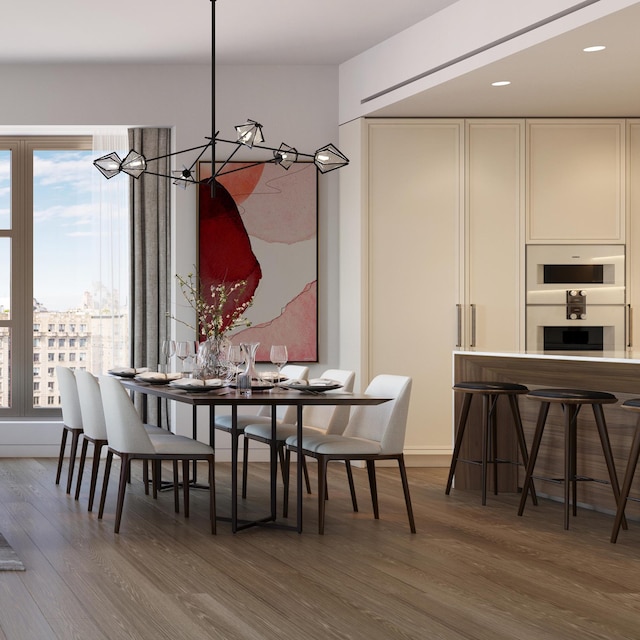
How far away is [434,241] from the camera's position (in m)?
6.70

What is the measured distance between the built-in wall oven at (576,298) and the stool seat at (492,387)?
53.9 inches

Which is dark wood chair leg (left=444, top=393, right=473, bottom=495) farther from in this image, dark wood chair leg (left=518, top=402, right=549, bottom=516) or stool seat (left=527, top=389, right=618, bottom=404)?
stool seat (left=527, top=389, right=618, bottom=404)

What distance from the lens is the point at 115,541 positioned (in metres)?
4.25

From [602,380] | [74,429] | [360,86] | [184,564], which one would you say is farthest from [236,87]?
[184,564]

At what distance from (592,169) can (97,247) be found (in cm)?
388

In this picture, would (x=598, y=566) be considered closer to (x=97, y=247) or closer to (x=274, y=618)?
(x=274, y=618)

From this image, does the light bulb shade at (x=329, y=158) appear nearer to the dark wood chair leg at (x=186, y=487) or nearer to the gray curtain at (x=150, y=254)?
the dark wood chair leg at (x=186, y=487)

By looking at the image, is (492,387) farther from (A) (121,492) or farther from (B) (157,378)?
(A) (121,492)

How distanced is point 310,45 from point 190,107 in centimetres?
112

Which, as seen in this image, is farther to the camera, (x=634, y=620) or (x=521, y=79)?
(x=521, y=79)

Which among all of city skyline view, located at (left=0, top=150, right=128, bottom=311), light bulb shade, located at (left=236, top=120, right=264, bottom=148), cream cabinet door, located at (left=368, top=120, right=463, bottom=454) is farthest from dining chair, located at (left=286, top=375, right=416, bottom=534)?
city skyline view, located at (left=0, top=150, right=128, bottom=311)

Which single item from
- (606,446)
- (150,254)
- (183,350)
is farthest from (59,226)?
(606,446)

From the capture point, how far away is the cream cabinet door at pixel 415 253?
21.9 ft

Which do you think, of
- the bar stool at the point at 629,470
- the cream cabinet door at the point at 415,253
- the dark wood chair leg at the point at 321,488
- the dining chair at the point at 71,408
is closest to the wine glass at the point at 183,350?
the dining chair at the point at 71,408
